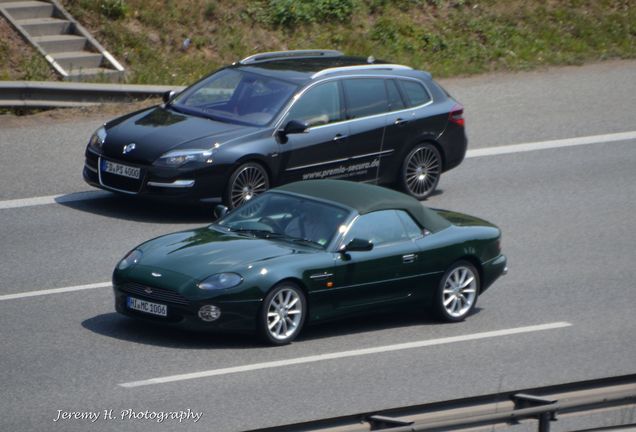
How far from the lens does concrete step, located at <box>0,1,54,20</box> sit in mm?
20844

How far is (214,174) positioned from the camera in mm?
14461

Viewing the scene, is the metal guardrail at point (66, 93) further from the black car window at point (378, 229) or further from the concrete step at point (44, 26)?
the black car window at point (378, 229)

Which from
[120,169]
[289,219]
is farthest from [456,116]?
[289,219]

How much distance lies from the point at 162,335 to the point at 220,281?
0.83 metres

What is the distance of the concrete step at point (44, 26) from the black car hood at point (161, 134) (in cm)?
594

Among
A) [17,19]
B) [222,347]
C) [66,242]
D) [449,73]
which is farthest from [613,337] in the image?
[17,19]

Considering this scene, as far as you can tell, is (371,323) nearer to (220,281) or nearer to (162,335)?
(220,281)

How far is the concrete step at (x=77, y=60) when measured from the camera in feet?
66.1

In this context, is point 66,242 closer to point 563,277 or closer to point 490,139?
point 563,277

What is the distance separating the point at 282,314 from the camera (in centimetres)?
1073

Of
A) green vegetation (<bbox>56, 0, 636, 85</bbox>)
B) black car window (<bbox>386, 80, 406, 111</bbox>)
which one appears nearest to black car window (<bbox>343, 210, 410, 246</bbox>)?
black car window (<bbox>386, 80, 406, 111</bbox>)

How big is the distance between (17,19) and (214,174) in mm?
7977

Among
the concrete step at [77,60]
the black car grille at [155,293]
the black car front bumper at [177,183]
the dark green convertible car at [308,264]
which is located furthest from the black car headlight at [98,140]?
the concrete step at [77,60]

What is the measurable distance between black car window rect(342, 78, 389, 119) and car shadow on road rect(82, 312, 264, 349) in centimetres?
535
